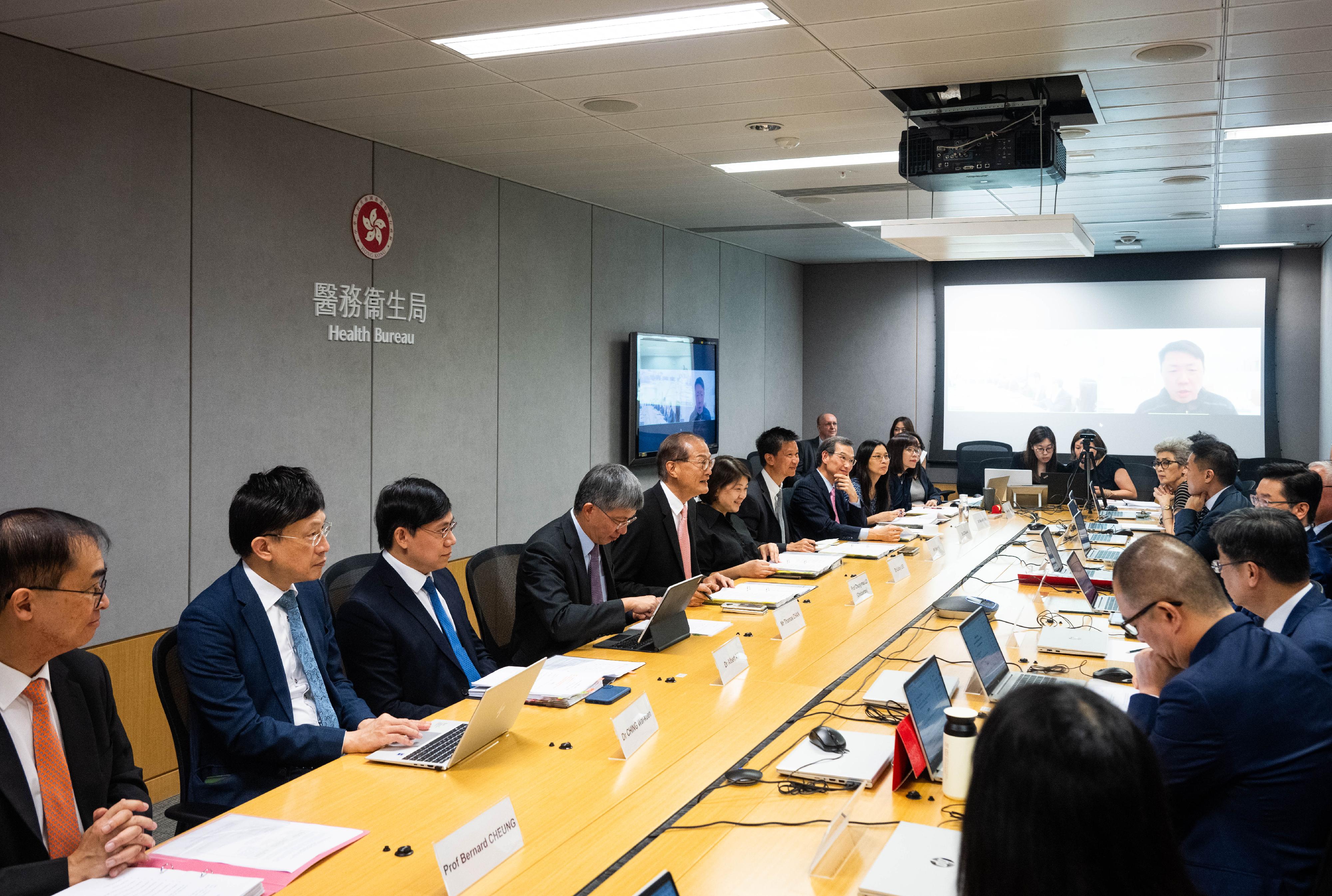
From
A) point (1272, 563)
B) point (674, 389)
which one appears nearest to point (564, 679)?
point (1272, 563)

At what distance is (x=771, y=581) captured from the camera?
4.86 metres

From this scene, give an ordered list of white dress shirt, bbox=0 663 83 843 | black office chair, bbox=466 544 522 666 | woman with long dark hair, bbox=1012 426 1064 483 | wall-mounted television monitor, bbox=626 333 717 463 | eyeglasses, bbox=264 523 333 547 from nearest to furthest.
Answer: white dress shirt, bbox=0 663 83 843 → eyeglasses, bbox=264 523 333 547 → black office chair, bbox=466 544 522 666 → wall-mounted television monitor, bbox=626 333 717 463 → woman with long dark hair, bbox=1012 426 1064 483

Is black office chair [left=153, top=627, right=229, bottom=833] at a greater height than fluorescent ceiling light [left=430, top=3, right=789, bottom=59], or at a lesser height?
lesser

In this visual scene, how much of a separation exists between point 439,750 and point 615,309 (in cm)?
553

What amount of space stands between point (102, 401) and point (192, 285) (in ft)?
2.15

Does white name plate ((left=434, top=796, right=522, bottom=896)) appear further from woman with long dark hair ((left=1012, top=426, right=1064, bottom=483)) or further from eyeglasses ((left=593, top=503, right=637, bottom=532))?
woman with long dark hair ((left=1012, top=426, right=1064, bottom=483))

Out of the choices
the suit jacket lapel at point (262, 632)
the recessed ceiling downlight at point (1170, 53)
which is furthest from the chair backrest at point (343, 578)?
the recessed ceiling downlight at point (1170, 53)

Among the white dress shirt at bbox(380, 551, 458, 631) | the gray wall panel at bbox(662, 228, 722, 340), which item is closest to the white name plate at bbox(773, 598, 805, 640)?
the white dress shirt at bbox(380, 551, 458, 631)

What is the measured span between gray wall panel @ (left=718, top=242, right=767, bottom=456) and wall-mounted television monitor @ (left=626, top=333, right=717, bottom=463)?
0.39 metres

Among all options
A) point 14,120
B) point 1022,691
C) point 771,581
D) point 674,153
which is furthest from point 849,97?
point 1022,691

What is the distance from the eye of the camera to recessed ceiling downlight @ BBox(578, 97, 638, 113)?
4602mm

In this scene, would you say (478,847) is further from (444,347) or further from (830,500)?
(830,500)

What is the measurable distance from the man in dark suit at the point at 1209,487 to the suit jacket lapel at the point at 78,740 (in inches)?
192

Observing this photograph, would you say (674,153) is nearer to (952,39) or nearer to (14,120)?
(952,39)
